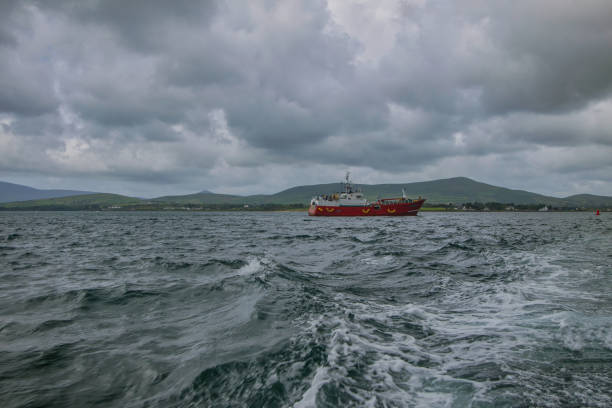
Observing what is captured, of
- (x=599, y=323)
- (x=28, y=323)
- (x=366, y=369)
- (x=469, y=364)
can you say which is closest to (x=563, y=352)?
(x=469, y=364)

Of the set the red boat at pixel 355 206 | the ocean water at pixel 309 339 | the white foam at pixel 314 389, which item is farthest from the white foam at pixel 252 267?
the red boat at pixel 355 206

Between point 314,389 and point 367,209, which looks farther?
point 367,209

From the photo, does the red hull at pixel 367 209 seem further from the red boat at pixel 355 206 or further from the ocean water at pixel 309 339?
the ocean water at pixel 309 339

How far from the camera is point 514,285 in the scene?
438 inches

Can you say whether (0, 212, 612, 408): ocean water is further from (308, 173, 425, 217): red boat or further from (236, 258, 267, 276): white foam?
(308, 173, 425, 217): red boat

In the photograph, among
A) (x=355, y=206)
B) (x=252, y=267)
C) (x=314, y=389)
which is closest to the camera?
(x=314, y=389)

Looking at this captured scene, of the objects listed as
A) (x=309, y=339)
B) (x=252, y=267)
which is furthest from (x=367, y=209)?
(x=309, y=339)

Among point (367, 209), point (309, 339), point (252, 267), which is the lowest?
point (252, 267)

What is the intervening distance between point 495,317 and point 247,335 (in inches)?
237

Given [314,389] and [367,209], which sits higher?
[367,209]

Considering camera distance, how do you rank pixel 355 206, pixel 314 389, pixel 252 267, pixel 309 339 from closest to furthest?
pixel 314 389 < pixel 309 339 < pixel 252 267 < pixel 355 206

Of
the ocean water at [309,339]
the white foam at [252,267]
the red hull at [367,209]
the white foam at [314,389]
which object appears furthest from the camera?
the red hull at [367,209]

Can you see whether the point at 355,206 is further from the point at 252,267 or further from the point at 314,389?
the point at 314,389

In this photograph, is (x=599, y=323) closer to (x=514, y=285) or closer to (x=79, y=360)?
(x=514, y=285)
